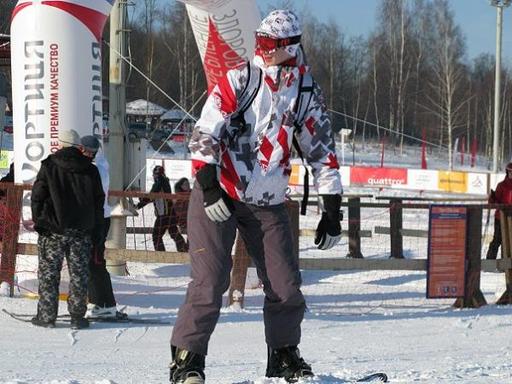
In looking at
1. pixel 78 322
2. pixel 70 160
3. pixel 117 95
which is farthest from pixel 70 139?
pixel 117 95

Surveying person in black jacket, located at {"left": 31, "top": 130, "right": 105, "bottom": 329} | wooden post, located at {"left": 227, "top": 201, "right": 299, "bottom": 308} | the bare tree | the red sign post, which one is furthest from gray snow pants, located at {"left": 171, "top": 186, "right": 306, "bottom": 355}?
the bare tree

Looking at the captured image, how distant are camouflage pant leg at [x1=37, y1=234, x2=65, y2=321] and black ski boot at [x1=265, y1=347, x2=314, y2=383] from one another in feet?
9.35

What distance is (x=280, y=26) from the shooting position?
429 cm

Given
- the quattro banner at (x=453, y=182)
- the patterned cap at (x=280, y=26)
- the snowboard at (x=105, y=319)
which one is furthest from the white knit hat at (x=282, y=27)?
the quattro banner at (x=453, y=182)

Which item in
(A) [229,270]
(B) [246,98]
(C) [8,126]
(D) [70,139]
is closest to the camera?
(B) [246,98]

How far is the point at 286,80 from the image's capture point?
4293 mm

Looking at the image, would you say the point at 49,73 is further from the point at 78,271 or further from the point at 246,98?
the point at 246,98

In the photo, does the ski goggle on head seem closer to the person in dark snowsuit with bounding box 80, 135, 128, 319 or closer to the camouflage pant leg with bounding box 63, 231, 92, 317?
the camouflage pant leg with bounding box 63, 231, 92, 317

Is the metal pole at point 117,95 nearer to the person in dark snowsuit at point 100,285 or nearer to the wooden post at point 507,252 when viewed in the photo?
the person in dark snowsuit at point 100,285

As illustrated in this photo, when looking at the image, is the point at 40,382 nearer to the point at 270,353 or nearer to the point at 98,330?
the point at 270,353

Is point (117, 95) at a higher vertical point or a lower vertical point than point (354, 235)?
higher

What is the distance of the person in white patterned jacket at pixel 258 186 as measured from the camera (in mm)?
4145

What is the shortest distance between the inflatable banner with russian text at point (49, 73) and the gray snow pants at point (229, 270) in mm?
4572

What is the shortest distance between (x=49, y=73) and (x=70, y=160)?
196 centimetres
